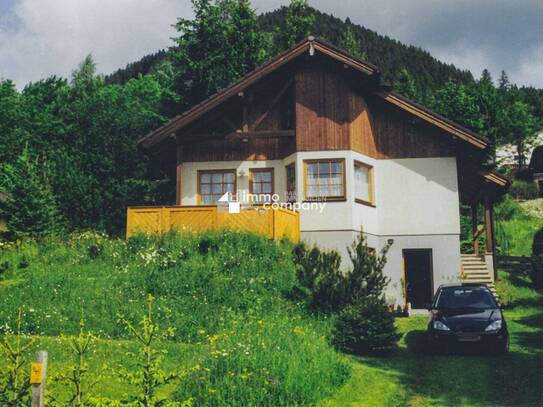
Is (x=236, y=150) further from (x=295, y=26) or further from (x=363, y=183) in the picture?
(x=295, y=26)

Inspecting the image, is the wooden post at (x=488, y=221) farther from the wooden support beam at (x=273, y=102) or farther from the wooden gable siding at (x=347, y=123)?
the wooden support beam at (x=273, y=102)

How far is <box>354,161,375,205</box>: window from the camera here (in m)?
25.2

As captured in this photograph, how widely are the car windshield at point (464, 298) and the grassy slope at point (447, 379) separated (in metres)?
1.31

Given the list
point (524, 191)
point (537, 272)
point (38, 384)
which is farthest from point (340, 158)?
point (524, 191)

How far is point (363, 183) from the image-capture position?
84.3 feet

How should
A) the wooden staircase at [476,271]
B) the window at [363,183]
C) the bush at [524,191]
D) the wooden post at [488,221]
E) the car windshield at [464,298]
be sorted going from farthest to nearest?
the bush at [524,191] < the wooden post at [488,221] < the wooden staircase at [476,271] < the window at [363,183] < the car windshield at [464,298]

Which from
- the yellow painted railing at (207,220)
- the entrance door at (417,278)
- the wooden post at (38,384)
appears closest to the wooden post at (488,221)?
the entrance door at (417,278)

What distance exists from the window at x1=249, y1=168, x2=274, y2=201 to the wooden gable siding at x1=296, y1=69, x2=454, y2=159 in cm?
206

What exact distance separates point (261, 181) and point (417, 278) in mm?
7756

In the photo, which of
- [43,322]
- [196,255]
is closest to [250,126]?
[196,255]

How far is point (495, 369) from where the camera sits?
14227mm

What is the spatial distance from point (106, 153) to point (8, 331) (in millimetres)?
21838

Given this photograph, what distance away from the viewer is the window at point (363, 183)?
994 inches

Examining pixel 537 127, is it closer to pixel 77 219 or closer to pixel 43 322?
pixel 77 219
